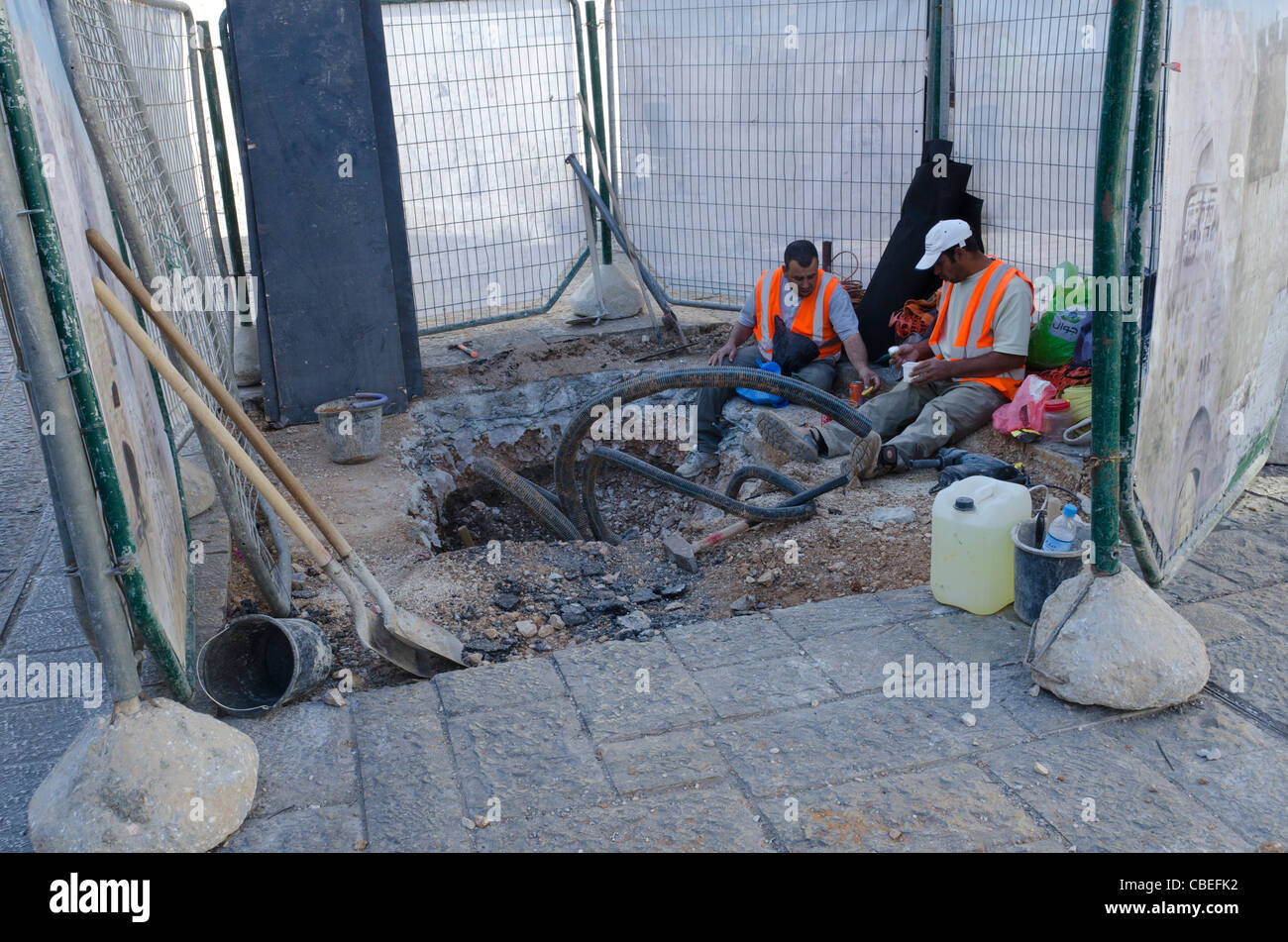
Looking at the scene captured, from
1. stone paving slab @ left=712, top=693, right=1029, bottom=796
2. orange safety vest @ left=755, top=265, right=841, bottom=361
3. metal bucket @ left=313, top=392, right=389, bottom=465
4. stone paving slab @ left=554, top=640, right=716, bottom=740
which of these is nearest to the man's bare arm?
orange safety vest @ left=755, top=265, right=841, bottom=361

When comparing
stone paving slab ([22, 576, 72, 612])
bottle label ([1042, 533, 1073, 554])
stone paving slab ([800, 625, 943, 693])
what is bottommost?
stone paving slab ([800, 625, 943, 693])

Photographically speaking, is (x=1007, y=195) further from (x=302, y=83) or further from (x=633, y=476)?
(x=302, y=83)

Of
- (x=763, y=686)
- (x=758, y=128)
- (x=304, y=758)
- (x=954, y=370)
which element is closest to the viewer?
(x=304, y=758)

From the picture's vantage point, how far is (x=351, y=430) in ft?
19.9

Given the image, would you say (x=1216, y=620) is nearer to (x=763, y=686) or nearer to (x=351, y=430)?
(x=763, y=686)

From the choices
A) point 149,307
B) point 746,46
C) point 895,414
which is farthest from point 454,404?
point 149,307

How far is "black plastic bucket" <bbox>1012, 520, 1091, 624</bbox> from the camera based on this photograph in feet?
11.1

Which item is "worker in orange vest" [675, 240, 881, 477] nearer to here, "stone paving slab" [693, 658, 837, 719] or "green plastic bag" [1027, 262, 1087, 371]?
"green plastic bag" [1027, 262, 1087, 371]

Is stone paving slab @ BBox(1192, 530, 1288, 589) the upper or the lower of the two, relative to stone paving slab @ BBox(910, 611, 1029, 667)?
upper

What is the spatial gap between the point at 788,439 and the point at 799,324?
1.39 metres

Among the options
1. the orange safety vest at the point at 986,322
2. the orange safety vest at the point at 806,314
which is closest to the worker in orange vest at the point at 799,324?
the orange safety vest at the point at 806,314

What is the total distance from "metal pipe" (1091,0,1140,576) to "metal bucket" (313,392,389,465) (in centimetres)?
430

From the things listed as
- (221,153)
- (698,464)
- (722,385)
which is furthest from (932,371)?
(221,153)

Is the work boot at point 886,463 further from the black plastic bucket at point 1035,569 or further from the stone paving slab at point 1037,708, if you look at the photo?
the stone paving slab at point 1037,708
